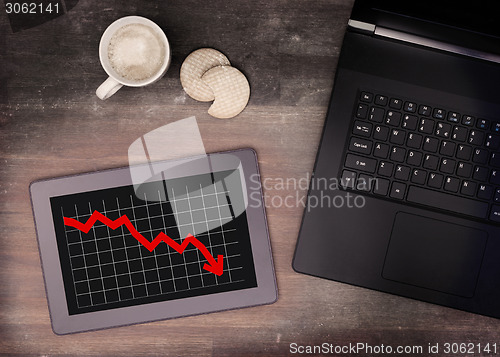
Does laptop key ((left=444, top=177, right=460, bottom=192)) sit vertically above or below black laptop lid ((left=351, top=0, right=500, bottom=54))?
below

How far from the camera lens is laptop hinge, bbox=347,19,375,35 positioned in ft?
2.06

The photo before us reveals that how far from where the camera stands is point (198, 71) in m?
0.67

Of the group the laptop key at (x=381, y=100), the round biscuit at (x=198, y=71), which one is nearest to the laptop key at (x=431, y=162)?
the laptop key at (x=381, y=100)

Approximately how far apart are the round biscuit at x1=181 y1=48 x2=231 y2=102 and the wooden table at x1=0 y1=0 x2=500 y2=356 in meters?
0.02

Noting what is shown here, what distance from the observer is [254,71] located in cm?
69

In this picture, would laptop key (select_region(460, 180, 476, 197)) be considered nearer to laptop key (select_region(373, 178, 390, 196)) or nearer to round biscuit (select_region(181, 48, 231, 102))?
laptop key (select_region(373, 178, 390, 196))

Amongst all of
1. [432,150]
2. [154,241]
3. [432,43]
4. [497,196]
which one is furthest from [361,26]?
[154,241]

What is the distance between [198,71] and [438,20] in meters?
0.37

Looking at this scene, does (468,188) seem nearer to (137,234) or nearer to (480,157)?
(480,157)

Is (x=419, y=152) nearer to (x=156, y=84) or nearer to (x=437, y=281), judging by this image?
(x=437, y=281)

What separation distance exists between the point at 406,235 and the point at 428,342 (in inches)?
7.7

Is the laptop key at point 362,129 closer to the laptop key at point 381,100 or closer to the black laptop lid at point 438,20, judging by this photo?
the laptop key at point 381,100

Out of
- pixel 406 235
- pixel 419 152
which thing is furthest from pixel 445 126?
pixel 406 235

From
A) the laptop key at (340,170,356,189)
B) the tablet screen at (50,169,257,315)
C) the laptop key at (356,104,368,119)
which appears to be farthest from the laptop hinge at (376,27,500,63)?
the tablet screen at (50,169,257,315)
